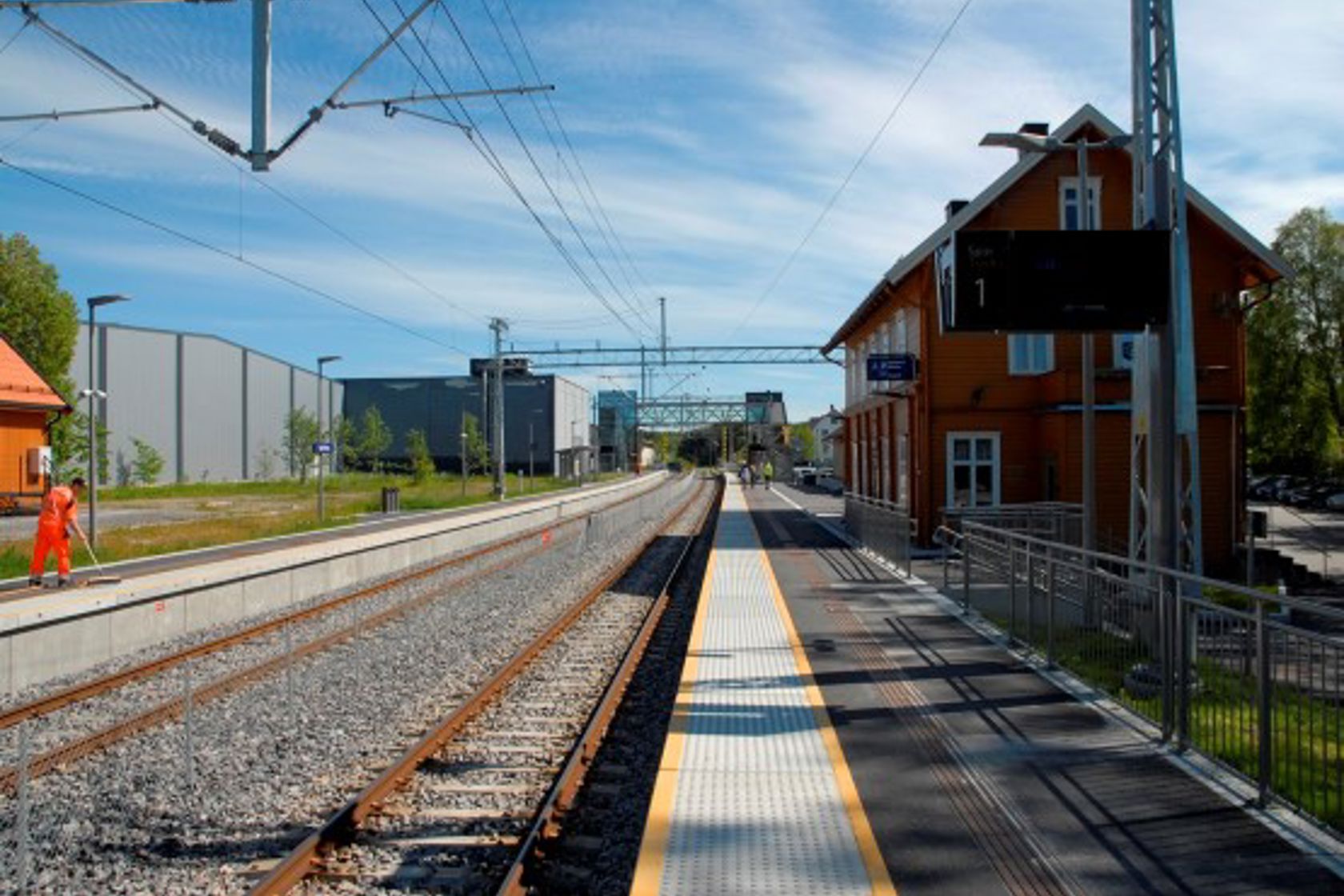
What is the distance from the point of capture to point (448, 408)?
340 feet

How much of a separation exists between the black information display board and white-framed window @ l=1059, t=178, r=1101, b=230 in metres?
17.2

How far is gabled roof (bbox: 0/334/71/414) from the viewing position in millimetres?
36875

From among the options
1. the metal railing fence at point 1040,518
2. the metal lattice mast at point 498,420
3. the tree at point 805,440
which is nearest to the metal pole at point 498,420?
the metal lattice mast at point 498,420

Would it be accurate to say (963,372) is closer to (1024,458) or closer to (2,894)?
(1024,458)

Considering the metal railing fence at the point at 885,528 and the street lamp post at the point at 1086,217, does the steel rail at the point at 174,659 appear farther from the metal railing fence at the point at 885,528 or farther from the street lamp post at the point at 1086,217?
the street lamp post at the point at 1086,217

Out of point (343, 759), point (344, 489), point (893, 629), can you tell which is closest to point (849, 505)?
point (893, 629)

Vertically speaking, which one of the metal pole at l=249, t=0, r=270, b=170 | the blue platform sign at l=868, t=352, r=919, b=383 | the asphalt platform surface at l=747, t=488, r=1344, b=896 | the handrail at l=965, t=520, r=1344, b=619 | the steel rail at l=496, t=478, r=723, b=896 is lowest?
the steel rail at l=496, t=478, r=723, b=896

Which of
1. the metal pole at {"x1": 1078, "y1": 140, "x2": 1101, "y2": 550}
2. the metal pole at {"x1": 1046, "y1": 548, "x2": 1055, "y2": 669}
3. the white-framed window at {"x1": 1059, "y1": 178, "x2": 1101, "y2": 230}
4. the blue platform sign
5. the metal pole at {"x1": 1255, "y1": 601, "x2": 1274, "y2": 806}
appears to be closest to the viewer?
the metal pole at {"x1": 1255, "y1": 601, "x2": 1274, "y2": 806}

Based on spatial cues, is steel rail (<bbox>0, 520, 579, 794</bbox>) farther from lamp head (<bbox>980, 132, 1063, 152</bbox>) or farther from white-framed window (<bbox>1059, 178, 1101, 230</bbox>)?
white-framed window (<bbox>1059, 178, 1101, 230</bbox>)

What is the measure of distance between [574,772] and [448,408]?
98.2 m

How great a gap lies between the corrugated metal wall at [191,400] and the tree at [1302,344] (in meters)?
54.6

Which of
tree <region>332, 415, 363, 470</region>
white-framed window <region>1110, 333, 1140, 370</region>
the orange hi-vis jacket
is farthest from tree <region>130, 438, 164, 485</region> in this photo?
white-framed window <region>1110, 333, 1140, 370</region>

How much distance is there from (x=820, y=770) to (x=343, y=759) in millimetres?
3613

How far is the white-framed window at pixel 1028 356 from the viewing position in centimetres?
2602
